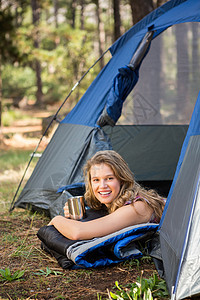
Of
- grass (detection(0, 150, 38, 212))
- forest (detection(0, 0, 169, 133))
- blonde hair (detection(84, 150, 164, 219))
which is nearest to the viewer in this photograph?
blonde hair (detection(84, 150, 164, 219))

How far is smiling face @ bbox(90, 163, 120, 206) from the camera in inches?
108

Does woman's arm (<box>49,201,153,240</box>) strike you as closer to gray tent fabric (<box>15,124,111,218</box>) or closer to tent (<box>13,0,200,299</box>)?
tent (<box>13,0,200,299</box>)

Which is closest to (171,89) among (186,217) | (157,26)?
(157,26)

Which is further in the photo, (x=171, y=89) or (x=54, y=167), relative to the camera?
(x=171, y=89)

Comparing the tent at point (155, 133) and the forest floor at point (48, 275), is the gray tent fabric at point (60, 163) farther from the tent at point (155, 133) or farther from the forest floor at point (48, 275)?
the forest floor at point (48, 275)

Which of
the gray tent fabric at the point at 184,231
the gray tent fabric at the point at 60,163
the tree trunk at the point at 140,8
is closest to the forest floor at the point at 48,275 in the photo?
the gray tent fabric at the point at 184,231

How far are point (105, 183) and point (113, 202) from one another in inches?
5.5

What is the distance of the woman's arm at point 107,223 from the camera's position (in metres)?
2.61

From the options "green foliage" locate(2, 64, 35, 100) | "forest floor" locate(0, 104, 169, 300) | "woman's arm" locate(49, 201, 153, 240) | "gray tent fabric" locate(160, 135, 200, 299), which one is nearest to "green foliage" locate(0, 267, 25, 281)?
"forest floor" locate(0, 104, 169, 300)

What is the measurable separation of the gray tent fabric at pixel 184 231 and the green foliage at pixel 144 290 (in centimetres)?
7

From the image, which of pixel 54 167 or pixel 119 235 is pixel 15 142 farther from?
pixel 119 235

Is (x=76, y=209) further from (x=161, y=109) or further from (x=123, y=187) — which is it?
(x=161, y=109)

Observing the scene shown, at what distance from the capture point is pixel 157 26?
362 cm

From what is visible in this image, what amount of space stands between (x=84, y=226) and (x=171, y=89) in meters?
3.03
